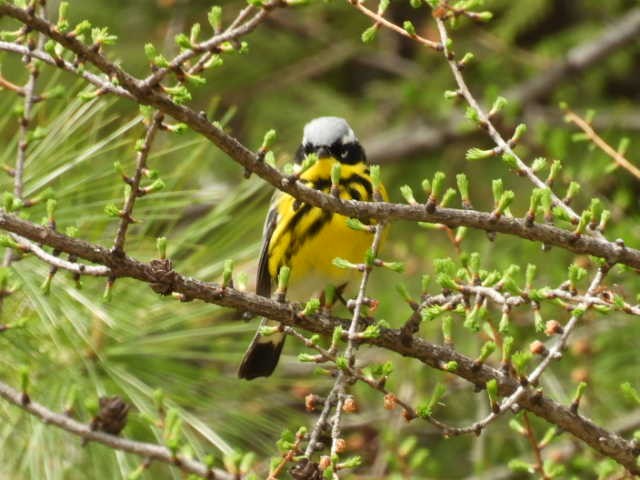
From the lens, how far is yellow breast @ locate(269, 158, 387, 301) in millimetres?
2760

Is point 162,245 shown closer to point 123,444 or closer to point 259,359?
point 123,444

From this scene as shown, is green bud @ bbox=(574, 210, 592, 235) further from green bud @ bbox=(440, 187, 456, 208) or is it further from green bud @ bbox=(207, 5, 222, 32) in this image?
green bud @ bbox=(207, 5, 222, 32)

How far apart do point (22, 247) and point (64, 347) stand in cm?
81

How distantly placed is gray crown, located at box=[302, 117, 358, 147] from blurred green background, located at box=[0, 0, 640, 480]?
0.25m

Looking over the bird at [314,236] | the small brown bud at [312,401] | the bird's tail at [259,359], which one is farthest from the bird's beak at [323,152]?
the small brown bud at [312,401]

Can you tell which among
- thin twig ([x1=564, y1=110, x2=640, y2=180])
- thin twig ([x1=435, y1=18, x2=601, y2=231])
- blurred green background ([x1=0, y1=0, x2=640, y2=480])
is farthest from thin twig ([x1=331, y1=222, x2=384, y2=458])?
thin twig ([x1=564, y1=110, x2=640, y2=180])

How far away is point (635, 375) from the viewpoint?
3070 millimetres

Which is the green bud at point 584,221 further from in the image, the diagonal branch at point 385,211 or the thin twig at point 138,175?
the thin twig at point 138,175

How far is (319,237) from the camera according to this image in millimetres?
2771

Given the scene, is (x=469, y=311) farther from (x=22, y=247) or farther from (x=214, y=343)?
(x=214, y=343)

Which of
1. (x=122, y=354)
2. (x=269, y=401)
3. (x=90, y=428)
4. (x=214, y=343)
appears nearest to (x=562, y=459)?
(x=269, y=401)

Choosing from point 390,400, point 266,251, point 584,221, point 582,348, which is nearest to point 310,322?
point 390,400

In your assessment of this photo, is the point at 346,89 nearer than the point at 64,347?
No

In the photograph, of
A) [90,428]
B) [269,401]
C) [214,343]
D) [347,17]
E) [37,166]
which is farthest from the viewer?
[347,17]
